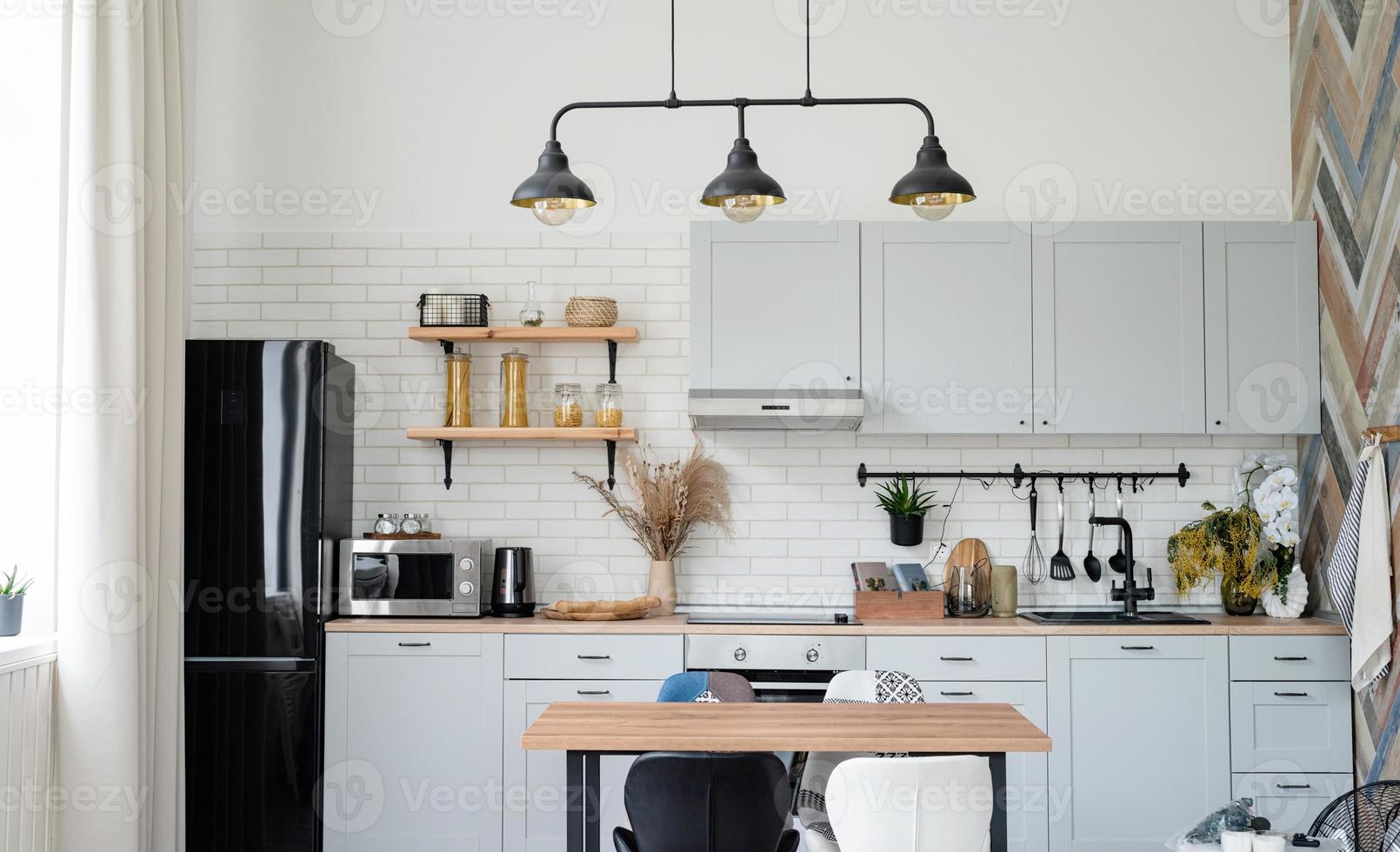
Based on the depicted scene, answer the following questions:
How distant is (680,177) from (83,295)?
7.75 feet

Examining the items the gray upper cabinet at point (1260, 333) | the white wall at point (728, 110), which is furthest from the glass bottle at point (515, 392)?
the gray upper cabinet at point (1260, 333)

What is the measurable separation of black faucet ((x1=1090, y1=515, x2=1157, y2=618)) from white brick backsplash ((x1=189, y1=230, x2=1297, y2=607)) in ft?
0.41

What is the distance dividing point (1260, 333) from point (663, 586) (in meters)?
2.57

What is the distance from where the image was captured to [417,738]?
4.29 metres

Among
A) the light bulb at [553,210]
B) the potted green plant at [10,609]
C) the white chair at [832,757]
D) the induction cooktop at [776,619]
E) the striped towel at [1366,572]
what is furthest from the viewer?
the induction cooktop at [776,619]

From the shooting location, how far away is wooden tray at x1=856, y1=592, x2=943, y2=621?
448cm

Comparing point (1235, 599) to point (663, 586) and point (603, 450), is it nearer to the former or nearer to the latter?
point (663, 586)

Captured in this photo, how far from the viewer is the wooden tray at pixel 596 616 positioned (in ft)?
14.4

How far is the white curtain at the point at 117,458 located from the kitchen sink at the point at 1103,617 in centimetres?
320

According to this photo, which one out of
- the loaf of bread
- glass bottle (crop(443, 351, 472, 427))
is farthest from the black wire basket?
the loaf of bread

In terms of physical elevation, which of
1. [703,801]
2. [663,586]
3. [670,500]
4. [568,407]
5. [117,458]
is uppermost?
[568,407]

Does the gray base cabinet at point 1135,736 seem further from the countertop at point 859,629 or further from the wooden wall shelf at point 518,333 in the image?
the wooden wall shelf at point 518,333

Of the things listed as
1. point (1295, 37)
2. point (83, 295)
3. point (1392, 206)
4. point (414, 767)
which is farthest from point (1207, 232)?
point (83, 295)

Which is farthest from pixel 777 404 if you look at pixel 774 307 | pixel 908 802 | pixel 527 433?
pixel 908 802
